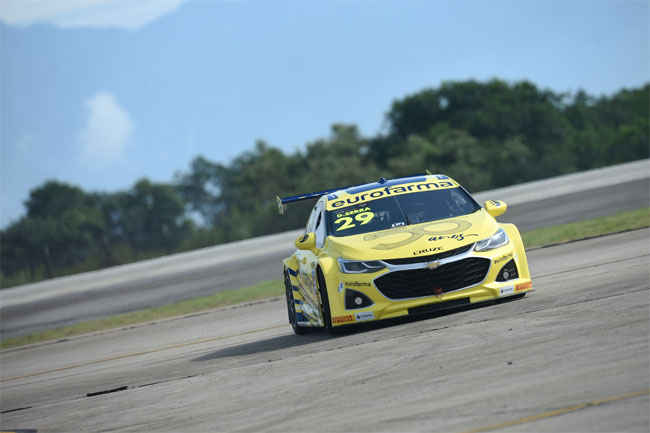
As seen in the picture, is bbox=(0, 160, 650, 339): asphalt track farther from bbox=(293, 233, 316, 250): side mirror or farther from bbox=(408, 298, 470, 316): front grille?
bbox=(408, 298, 470, 316): front grille

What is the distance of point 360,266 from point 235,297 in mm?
10774

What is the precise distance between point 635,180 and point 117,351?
21240 mm

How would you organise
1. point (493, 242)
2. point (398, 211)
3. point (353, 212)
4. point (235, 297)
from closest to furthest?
1. point (493, 242)
2. point (398, 211)
3. point (353, 212)
4. point (235, 297)

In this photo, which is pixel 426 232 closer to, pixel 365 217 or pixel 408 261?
pixel 408 261

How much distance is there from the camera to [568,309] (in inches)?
337

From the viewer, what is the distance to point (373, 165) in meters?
65.4

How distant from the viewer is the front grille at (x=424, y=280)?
9406mm

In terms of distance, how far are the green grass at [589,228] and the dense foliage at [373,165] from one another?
998 inches

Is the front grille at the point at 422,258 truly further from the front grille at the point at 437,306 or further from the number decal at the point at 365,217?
the number decal at the point at 365,217

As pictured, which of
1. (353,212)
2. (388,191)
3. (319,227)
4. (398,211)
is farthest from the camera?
(319,227)

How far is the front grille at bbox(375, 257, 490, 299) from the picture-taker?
9406 mm

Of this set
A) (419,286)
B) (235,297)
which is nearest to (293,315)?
(419,286)

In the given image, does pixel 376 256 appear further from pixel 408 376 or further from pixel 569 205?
pixel 569 205

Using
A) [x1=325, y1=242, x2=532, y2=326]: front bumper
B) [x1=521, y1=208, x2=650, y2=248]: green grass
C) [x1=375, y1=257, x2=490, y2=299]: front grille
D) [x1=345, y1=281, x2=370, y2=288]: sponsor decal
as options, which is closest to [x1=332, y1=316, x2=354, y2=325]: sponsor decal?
[x1=325, y1=242, x2=532, y2=326]: front bumper
